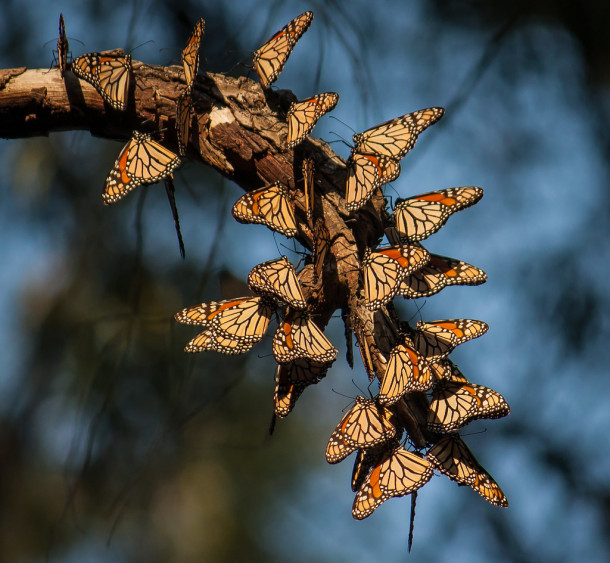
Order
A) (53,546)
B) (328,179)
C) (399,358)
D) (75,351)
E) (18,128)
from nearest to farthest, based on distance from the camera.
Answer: (399,358)
(328,179)
(18,128)
(53,546)
(75,351)

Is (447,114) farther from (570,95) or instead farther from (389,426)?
(389,426)

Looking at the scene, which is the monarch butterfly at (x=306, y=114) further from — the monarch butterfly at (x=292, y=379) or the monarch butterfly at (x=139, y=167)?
Answer: the monarch butterfly at (x=292, y=379)

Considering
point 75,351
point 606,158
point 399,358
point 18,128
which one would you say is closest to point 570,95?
point 606,158

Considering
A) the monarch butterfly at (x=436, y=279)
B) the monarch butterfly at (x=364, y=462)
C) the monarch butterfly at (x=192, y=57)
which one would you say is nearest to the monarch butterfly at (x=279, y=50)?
the monarch butterfly at (x=192, y=57)

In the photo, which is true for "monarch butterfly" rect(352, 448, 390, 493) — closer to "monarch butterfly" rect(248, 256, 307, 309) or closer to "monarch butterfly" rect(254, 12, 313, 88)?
"monarch butterfly" rect(248, 256, 307, 309)

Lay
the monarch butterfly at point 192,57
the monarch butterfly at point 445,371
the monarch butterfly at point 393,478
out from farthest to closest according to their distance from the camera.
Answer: the monarch butterfly at point 192,57 < the monarch butterfly at point 445,371 < the monarch butterfly at point 393,478

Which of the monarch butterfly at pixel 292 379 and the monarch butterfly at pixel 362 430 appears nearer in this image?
the monarch butterfly at pixel 362 430

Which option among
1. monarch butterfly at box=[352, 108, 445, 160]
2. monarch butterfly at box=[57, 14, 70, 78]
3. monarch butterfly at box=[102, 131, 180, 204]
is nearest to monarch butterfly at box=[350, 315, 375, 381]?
monarch butterfly at box=[352, 108, 445, 160]
